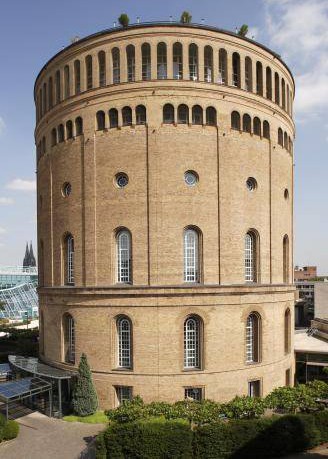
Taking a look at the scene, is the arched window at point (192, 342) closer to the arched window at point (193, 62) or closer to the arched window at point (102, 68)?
the arched window at point (193, 62)

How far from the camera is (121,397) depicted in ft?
83.7

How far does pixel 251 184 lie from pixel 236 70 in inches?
299

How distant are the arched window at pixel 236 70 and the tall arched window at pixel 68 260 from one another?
15.1 metres

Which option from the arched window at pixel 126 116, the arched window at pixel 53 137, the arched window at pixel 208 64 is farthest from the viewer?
the arched window at pixel 53 137

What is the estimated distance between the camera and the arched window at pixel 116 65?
86.3 ft

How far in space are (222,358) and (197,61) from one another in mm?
18447

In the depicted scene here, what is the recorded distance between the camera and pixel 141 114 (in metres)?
25.9

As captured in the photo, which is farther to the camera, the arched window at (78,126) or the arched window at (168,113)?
the arched window at (78,126)

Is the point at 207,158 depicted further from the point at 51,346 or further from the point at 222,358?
the point at 51,346

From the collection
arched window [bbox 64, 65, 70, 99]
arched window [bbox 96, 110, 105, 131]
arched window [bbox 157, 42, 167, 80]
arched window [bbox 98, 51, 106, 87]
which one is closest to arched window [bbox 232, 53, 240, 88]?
arched window [bbox 157, 42, 167, 80]

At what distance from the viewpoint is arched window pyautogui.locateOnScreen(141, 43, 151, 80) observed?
25819 mm

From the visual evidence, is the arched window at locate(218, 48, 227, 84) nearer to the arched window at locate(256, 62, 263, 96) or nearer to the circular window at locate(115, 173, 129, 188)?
the arched window at locate(256, 62, 263, 96)

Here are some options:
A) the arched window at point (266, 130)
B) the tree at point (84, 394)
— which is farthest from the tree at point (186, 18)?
the tree at point (84, 394)

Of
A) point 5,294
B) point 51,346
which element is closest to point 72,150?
point 51,346
